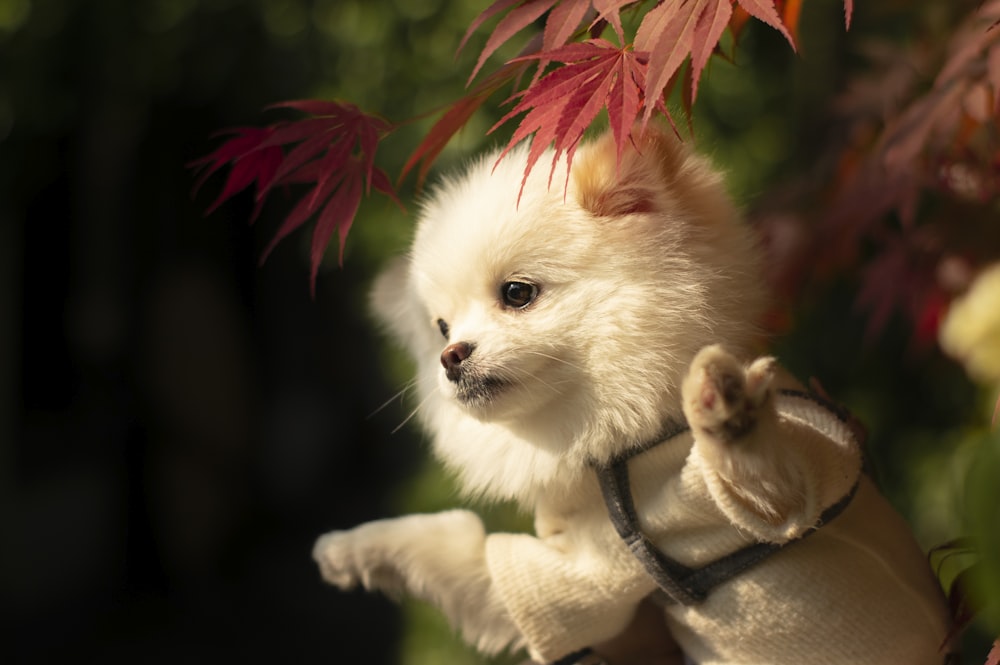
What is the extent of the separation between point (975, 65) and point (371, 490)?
2.94 metres

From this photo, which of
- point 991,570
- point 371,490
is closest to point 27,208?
point 371,490

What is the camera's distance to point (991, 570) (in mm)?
473

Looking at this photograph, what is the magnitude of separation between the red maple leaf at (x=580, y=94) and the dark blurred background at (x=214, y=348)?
1.22 meters

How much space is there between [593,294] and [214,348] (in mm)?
2912

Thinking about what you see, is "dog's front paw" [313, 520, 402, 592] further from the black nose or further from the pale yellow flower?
the pale yellow flower

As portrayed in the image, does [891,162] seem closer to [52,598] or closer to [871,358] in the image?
[871,358]

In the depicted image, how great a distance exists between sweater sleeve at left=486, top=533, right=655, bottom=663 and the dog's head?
0.11m

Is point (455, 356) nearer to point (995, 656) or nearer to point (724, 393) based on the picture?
point (724, 393)

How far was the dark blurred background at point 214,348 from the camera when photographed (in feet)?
7.32

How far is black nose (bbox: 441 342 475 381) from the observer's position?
85cm

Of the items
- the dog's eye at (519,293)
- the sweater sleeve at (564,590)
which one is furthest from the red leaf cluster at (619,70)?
the sweater sleeve at (564,590)

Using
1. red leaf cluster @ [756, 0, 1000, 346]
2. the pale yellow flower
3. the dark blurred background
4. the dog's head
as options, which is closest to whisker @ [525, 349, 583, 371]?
the dog's head

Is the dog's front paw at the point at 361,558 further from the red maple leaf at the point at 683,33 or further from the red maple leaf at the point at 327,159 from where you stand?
the red maple leaf at the point at 683,33

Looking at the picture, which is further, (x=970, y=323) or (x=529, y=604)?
(x=970, y=323)
